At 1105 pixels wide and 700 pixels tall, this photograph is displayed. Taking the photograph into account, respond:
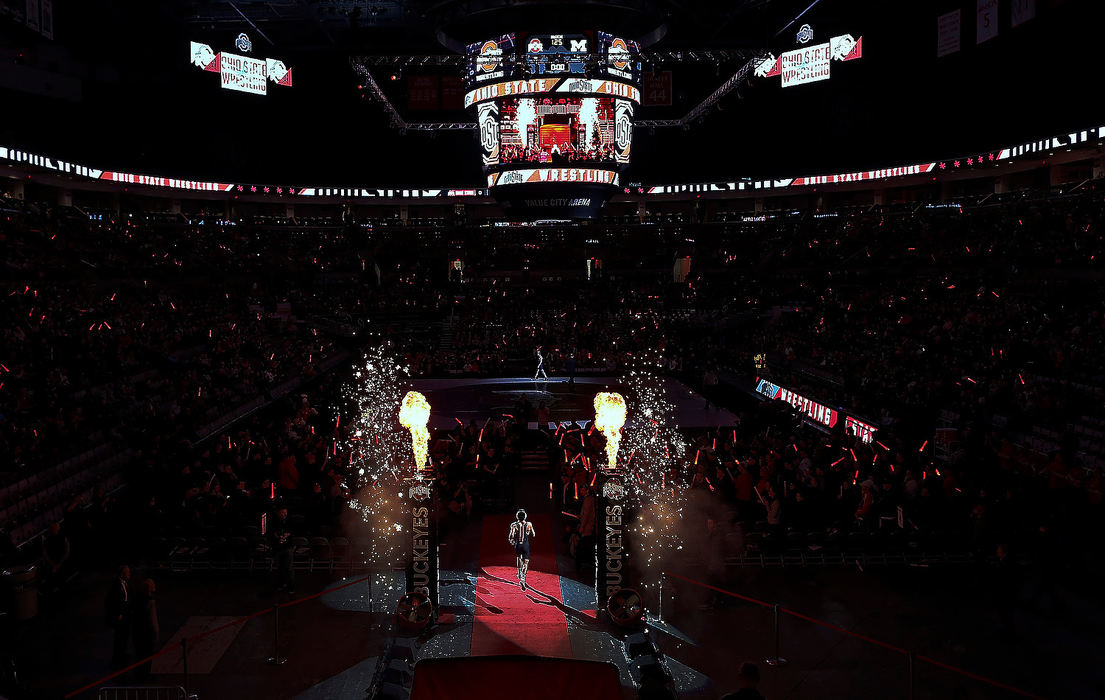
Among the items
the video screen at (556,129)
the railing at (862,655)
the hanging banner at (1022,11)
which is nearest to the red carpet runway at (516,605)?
the railing at (862,655)

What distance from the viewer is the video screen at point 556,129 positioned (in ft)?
75.0

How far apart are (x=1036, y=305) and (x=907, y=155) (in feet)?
81.6

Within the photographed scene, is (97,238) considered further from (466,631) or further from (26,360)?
(466,631)

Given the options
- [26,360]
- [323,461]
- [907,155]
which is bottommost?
[323,461]

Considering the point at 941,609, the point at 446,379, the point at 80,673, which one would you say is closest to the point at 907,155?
the point at 446,379

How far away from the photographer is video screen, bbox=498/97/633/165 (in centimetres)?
2286

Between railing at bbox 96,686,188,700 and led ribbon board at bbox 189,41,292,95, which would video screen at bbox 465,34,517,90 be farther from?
railing at bbox 96,686,188,700

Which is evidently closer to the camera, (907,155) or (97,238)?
(97,238)

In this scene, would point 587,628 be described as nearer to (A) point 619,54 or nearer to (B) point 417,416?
(B) point 417,416

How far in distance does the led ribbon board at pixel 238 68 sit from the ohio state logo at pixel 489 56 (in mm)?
14493

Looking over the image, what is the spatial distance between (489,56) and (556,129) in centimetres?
274

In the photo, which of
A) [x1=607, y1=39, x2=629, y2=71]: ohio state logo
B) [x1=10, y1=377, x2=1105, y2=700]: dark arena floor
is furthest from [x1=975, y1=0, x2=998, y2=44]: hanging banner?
[x1=10, y1=377, x2=1105, y2=700]: dark arena floor

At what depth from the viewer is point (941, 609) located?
1120cm

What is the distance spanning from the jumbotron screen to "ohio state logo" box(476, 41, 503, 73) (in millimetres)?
28
